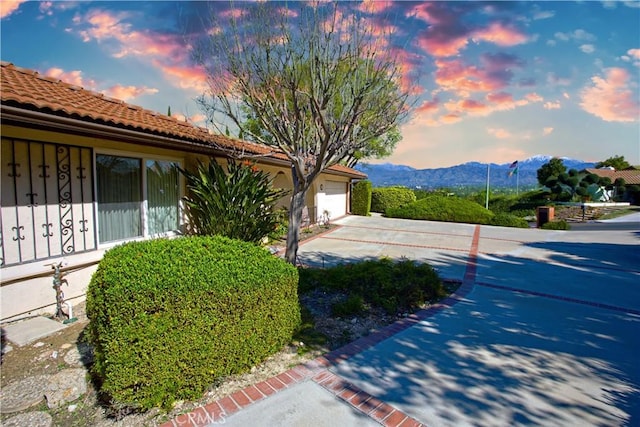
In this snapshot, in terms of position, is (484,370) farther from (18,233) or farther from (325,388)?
(18,233)

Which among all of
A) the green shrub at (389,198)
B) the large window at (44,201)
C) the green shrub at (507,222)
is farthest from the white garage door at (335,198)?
the large window at (44,201)

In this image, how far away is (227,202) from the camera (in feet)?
25.6

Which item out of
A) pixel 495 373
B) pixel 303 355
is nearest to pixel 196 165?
pixel 303 355

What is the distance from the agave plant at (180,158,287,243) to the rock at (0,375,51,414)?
4474mm

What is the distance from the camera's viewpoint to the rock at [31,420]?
114 inches

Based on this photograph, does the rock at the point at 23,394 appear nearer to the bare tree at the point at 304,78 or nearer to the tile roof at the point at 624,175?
the bare tree at the point at 304,78

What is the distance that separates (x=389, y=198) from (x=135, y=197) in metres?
22.5

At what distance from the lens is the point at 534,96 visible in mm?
13484

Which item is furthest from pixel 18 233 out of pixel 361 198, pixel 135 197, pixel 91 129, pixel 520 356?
pixel 361 198

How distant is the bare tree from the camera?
6.68 metres

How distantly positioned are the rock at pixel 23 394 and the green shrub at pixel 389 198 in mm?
24929

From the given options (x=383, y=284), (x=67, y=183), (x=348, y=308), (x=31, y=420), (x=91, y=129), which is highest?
(x=91, y=129)

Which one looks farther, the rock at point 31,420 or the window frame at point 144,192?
the window frame at point 144,192

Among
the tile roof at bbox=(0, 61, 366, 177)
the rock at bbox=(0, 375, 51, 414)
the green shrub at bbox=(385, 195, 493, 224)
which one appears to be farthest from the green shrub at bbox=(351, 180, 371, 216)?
the rock at bbox=(0, 375, 51, 414)
